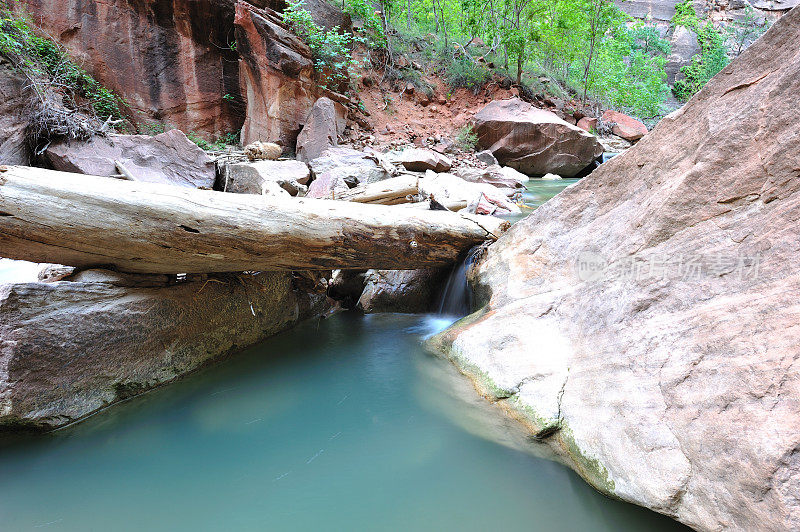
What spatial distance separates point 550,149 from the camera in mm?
12258

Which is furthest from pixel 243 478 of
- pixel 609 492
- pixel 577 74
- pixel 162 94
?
pixel 577 74

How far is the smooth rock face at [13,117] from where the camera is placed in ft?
20.9

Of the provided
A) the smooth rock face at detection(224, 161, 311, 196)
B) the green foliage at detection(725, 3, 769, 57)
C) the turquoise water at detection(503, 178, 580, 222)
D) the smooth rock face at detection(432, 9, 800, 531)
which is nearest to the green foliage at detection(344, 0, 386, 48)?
the turquoise water at detection(503, 178, 580, 222)

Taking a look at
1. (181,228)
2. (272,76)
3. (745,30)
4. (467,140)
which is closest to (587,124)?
(467,140)

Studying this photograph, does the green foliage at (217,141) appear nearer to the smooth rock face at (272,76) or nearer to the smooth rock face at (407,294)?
the smooth rock face at (272,76)

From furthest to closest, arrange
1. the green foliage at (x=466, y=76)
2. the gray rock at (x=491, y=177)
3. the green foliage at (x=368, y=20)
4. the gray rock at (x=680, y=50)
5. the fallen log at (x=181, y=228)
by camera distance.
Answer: the gray rock at (x=680, y=50), the green foliage at (x=466, y=76), the green foliage at (x=368, y=20), the gray rock at (x=491, y=177), the fallen log at (x=181, y=228)

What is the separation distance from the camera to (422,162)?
9.20m

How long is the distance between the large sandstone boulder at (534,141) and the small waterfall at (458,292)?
959 centimetres

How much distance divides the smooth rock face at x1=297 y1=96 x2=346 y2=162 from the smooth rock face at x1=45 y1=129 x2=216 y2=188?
267 cm

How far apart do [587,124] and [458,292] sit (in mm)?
14606

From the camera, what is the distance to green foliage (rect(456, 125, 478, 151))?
1264 centimetres

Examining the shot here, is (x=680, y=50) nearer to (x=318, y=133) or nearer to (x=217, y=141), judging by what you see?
(x=318, y=133)

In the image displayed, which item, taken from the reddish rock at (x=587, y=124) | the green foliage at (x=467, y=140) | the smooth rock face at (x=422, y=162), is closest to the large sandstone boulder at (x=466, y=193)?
the smooth rock face at (x=422, y=162)

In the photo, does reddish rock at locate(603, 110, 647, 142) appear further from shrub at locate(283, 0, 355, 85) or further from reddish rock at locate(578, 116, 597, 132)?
shrub at locate(283, 0, 355, 85)
